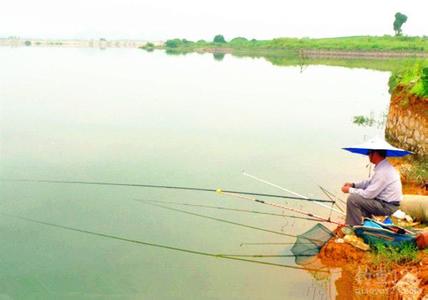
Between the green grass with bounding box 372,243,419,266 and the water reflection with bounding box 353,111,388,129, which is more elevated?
the green grass with bounding box 372,243,419,266

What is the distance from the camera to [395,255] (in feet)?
17.1

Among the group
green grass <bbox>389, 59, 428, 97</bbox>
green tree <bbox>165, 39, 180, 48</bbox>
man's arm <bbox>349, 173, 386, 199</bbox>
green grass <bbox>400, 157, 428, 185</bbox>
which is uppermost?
green tree <bbox>165, 39, 180, 48</bbox>

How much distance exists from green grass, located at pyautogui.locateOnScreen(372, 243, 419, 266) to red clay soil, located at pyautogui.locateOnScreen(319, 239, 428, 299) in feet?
0.14

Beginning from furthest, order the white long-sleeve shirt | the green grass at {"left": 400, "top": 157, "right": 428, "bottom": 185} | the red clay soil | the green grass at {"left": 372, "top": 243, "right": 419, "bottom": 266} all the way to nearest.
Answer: the green grass at {"left": 400, "top": 157, "right": 428, "bottom": 185}, the white long-sleeve shirt, the green grass at {"left": 372, "top": 243, "right": 419, "bottom": 266}, the red clay soil

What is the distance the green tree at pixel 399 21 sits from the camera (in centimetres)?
6775

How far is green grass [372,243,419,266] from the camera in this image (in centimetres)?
517

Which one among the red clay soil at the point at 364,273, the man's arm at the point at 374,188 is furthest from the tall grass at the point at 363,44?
the red clay soil at the point at 364,273

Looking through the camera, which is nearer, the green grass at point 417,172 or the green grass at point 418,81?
the green grass at point 417,172

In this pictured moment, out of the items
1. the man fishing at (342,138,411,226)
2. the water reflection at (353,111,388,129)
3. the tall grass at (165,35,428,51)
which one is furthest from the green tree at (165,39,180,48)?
the man fishing at (342,138,411,226)

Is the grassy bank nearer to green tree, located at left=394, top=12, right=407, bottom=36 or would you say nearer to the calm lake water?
green tree, located at left=394, top=12, right=407, bottom=36

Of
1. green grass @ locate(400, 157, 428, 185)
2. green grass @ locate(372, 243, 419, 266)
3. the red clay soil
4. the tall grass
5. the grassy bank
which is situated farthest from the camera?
the grassy bank

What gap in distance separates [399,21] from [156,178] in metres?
67.4

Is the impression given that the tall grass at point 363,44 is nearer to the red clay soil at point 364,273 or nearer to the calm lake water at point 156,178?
the calm lake water at point 156,178

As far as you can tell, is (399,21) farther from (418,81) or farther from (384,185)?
(384,185)
